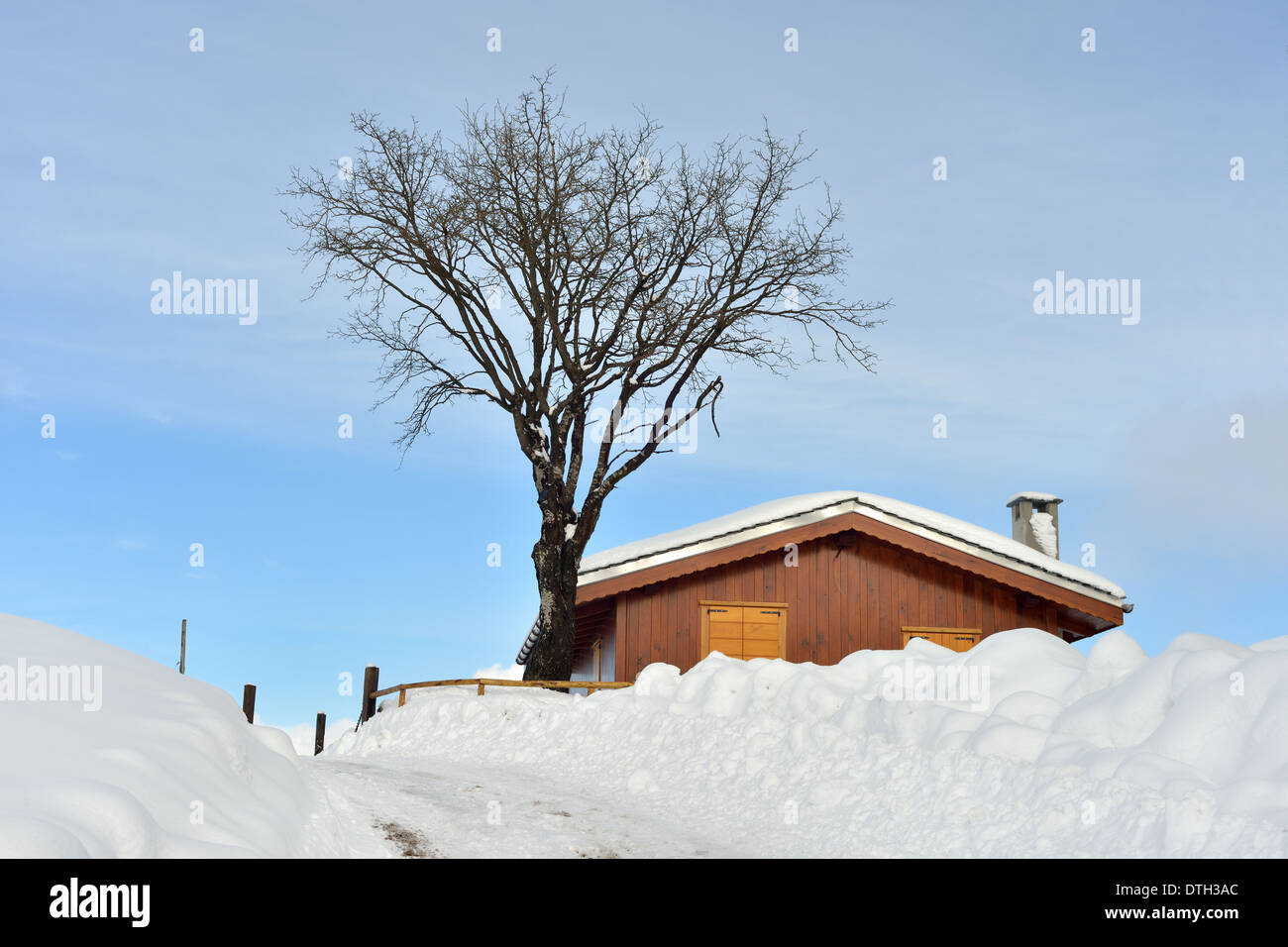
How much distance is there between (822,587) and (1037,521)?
265 inches

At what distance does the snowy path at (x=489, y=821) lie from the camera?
9.43 meters

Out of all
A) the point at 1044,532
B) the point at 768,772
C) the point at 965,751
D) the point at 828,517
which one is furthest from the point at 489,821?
the point at 1044,532

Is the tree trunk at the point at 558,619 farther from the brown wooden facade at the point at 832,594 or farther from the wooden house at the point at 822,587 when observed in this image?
the brown wooden facade at the point at 832,594

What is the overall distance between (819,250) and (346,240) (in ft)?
37.5

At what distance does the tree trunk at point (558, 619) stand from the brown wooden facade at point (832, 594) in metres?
0.47

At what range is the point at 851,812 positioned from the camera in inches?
405

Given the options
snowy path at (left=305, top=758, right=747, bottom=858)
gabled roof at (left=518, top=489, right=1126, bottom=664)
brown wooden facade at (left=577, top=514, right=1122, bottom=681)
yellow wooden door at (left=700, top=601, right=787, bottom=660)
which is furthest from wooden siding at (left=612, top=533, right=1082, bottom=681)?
snowy path at (left=305, top=758, right=747, bottom=858)

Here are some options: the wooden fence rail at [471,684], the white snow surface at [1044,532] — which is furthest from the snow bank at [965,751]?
the white snow surface at [1044,532]

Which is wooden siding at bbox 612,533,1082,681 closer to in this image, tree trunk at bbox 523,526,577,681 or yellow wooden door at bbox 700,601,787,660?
yellow wooden door at bbox 700,601,787,660

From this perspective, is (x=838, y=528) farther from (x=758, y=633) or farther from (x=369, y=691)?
(x=369, y=691)

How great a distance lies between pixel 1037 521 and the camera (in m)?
25.4

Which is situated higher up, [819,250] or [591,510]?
[819,250]
